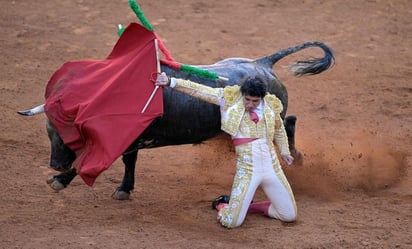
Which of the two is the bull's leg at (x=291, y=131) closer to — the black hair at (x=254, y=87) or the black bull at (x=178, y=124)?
the black bull at (x=178, y=124)

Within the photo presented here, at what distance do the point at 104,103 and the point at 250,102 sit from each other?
111cm

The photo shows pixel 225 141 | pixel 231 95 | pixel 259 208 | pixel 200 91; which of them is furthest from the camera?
pixel 225 141

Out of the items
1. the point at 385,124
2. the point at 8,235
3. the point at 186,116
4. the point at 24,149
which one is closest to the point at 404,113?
the point at 385,124

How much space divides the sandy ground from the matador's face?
0.90 metres

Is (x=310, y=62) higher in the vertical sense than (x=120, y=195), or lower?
higher

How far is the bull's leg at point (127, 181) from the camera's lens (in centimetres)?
746

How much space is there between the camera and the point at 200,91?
6.77 m

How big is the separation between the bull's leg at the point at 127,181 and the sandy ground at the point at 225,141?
81 mm

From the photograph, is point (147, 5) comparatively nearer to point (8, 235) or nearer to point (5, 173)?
point (5, 173)

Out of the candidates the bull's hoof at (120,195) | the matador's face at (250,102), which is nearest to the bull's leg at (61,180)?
the bull's hoof at (120,195)

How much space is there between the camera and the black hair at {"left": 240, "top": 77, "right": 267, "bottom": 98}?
667cm

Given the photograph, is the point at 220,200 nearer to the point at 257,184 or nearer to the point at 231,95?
the point at 257,184

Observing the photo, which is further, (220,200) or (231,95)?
(220,200)

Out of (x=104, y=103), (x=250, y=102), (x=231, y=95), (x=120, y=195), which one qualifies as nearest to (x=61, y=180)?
(x=120, y=195)
